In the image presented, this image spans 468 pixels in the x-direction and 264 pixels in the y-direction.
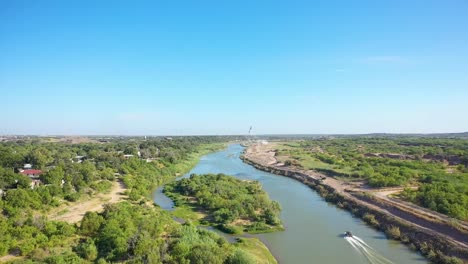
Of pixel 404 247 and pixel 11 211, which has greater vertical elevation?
pixel 11 211

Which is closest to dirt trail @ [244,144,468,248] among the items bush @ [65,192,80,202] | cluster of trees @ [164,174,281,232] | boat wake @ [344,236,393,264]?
boat wake @ [344,236,393,264]

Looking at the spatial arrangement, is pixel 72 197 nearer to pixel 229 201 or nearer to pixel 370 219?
pixel 229 201

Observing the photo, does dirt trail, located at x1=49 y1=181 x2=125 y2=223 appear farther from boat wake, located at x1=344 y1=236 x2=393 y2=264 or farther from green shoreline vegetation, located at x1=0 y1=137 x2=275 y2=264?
boat wake, located at x1=344 y1=236 x2=393 y2=264

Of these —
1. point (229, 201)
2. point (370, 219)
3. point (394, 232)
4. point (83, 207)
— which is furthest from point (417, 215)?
point (83, 207)

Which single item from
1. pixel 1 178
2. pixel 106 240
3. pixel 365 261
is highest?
pixel 1 178

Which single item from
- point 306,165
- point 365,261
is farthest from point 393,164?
point 365,261

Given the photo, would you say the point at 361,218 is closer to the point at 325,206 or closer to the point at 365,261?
the point at 325,206
